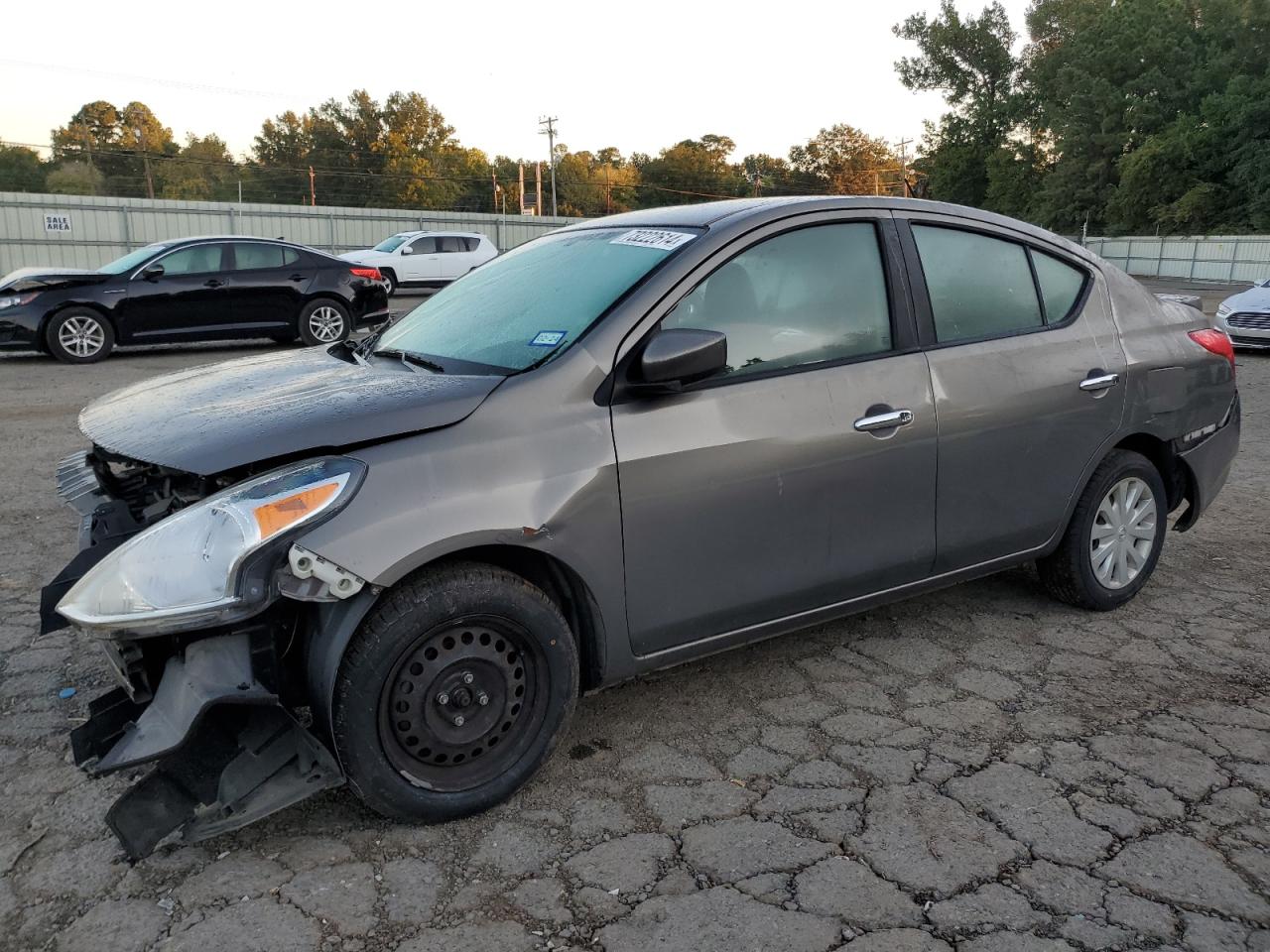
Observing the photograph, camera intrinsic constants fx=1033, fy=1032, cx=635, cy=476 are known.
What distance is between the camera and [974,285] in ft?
12.7

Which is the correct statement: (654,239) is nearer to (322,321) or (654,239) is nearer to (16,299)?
(322,321)

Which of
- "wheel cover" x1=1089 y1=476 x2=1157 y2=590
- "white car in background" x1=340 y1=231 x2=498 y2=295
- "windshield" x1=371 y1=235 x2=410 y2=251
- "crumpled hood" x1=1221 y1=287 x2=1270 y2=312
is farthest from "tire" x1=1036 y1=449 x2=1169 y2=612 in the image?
"windshield" x1=371 y1=235 x2=410 y2=251

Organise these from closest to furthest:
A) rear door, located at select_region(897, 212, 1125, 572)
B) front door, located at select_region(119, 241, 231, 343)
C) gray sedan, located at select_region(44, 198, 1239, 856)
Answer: gray sedan, located at select_region(44, 198, 1239, 856), rear door, located at select_region(897, 212, 1125, 572), front door, located at select_region(119, 241, 231, 343)

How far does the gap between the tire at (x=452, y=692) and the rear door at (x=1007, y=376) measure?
162 centimetres

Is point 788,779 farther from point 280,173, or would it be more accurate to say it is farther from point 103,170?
point 280,173

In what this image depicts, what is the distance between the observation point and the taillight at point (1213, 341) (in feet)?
14.7

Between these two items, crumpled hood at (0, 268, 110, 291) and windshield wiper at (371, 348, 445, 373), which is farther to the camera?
crumpled hood at (0, 268, 110, 291)

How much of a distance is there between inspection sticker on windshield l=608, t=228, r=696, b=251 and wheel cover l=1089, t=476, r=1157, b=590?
214 centimetres

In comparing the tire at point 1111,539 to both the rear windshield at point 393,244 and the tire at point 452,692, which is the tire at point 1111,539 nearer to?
the tire at point 452,692

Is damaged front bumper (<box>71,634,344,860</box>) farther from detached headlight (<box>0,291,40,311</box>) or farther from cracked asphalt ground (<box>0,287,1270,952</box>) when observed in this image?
detached headlight (<box>0,291,40,311</box>)

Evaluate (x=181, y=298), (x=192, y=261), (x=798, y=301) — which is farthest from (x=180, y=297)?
(x=798, y=301)

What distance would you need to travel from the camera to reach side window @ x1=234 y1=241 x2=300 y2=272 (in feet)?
42.5

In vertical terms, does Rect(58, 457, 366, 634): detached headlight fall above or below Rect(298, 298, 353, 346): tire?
below

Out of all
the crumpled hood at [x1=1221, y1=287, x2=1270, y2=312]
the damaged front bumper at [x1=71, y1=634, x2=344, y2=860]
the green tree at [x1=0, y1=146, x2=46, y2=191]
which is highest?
the green tree at [x1=0, y1=146, x2=46, y2=191]
